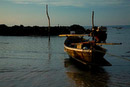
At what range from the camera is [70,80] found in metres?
15.4

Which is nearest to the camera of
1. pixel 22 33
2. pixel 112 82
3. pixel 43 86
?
pixel 43 86

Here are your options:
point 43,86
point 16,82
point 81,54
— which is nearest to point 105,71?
point 81,54

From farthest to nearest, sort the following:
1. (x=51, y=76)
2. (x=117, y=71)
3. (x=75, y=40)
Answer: (x=75, y=40) → (x=117, y=71) → (x=51, y=76)

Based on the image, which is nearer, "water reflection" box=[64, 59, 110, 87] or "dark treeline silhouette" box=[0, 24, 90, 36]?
"water reflection" box=[64, 59, 110, 87]

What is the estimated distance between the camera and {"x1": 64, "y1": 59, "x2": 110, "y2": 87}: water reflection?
47.8ft

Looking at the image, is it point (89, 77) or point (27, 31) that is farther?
point (27, 31)

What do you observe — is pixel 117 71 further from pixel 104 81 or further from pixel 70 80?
pixel 70 80

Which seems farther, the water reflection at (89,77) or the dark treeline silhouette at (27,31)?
the dark treeline silhouette at (27,31)

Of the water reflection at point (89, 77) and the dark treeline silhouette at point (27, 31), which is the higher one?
the dark treeline silhouette at point (27, 31)

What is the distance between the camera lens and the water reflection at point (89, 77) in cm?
1456

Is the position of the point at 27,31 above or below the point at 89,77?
above

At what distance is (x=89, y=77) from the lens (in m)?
16.4

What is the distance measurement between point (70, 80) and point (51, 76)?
192 centimetres

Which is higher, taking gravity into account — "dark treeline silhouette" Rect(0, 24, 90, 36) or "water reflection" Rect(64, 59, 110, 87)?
"dark treeline silhouette" Rect(0, 24, 90, 36)
